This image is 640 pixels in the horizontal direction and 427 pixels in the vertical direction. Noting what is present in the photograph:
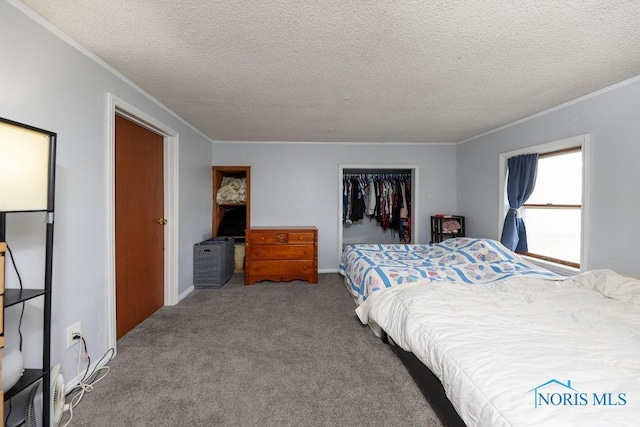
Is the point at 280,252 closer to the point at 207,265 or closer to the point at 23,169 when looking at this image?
the point at 207,265

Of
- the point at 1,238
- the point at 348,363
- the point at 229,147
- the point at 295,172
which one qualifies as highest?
the point at 229,147

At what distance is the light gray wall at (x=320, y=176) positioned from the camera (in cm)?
420

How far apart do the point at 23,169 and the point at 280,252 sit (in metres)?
2.89

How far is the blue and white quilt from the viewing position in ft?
7.50

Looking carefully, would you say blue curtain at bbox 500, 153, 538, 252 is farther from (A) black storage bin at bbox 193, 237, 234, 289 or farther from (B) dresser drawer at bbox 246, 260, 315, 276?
(A) black storage bin at bbox 193, 237, 234, 289

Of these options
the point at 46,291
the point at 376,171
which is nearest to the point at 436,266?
the point at 376,171

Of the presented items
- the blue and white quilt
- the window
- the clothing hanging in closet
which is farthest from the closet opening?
the window

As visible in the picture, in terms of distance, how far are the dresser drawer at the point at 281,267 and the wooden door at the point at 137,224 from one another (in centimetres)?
113

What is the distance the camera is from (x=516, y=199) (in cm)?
316

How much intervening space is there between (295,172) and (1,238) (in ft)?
11.2

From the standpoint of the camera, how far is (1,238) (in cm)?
101

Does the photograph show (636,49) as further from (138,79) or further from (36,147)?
(138,79)

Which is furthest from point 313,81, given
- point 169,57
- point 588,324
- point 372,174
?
point 372,174

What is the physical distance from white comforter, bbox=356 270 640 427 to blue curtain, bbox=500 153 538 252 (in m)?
1.22
